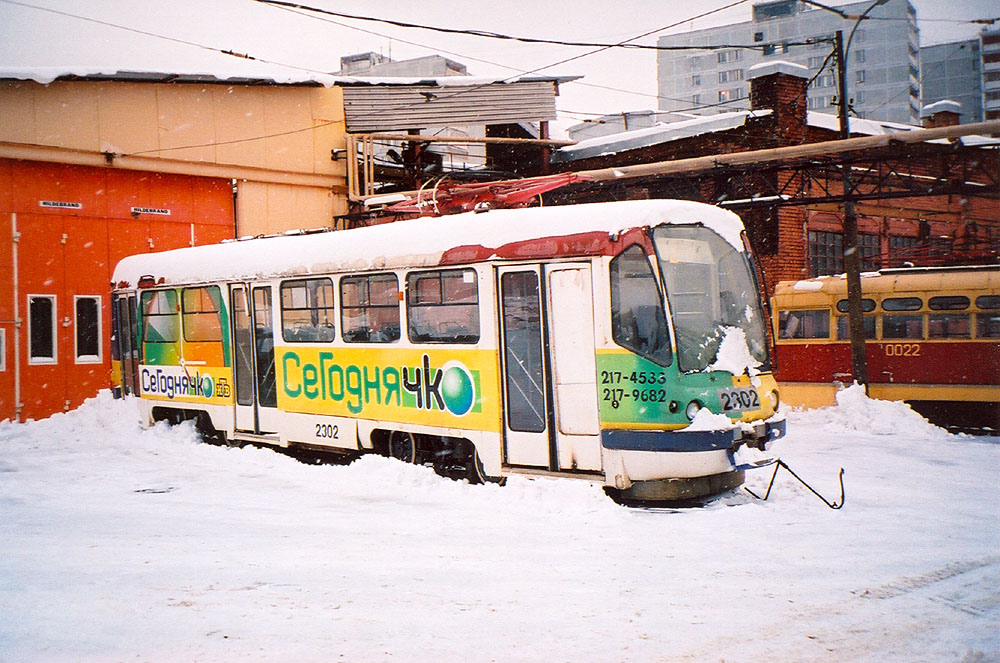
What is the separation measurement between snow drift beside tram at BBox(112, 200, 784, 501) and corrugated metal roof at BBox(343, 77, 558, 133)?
9732 mm

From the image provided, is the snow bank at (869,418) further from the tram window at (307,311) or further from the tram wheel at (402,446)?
the tram window at (307,311)

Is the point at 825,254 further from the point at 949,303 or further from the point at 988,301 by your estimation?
the point at 988,301

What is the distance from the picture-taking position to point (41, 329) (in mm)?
17078

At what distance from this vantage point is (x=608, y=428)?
8484 millimetres

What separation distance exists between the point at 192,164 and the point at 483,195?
992 cm

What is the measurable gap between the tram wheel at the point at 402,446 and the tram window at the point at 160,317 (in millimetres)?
5311

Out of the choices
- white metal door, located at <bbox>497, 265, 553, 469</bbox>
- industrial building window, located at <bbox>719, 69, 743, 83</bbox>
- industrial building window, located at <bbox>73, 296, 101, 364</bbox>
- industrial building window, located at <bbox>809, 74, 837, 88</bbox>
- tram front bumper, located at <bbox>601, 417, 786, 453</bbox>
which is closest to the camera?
tram front bumper, located at <bbox>601, 417, 786, 453</bbox>

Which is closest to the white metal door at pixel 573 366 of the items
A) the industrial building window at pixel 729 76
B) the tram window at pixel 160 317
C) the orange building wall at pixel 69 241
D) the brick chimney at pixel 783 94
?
the tram window at pixel 160 317

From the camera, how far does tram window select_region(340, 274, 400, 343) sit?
10.6 metres

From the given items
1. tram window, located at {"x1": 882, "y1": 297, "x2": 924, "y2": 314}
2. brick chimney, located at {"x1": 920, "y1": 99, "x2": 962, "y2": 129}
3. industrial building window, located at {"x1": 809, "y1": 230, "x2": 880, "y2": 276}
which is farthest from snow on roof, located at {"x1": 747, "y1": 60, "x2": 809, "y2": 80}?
tram window, located at {"x1": 882, "y1": 297, "x2": 924, "y2": 314}

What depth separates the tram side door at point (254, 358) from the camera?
12391 mm

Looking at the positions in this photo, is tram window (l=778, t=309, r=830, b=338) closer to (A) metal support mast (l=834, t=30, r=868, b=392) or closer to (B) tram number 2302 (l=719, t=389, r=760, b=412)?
(A) metal support mast (l=834, t=30, r=868, b=392)

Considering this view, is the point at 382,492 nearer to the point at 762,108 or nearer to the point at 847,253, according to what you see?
the point at 847,253

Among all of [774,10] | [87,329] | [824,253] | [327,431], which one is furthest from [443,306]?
[824,253]
